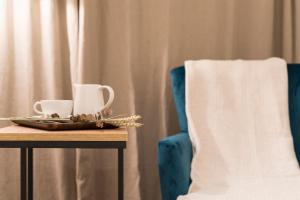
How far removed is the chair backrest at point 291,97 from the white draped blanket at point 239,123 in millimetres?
56

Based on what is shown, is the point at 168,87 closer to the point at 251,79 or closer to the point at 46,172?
the point at 251,79

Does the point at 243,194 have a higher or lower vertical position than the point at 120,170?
lower

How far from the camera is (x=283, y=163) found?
1688 millimetres

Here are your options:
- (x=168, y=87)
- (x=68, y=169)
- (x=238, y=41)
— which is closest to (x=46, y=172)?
(x=68, y=169)

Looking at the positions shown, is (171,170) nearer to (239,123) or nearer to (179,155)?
(179,155)

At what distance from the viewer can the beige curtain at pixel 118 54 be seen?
6.38ft

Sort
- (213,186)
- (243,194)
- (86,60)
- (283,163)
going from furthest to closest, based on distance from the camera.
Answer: (86,60), (283,163), (213,186), (243,194)

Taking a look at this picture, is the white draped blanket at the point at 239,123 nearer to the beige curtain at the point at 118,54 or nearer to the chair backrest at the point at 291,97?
the chair backrest at the point at 291,97

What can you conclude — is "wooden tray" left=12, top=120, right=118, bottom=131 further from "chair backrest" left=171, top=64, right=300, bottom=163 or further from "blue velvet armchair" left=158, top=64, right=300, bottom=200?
"chair backrest" left=171, top=64, right=300, bottom=163

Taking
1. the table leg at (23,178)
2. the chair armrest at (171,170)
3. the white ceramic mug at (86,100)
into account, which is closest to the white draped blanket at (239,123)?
the chair armrest at (171,170)

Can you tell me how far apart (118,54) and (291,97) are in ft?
2.71

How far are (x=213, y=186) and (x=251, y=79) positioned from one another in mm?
545

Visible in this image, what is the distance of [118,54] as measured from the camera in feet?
6.63

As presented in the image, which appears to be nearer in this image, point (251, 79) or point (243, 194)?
point (243, 194)
